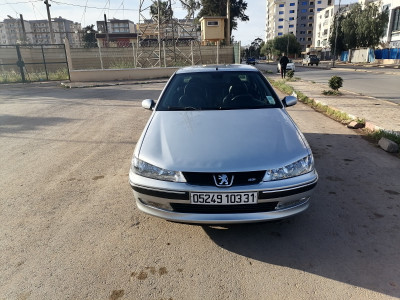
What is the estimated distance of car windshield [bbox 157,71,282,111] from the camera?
12.1 ft

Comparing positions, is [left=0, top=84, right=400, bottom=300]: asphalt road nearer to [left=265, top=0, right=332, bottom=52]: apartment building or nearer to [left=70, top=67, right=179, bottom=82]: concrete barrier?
[left=70, top=67, right=179, bottom=82]: concrete barrier

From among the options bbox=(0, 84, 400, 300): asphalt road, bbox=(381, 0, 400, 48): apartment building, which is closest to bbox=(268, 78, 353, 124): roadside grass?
bbox=(0, 84, 400, 300): asphalt road

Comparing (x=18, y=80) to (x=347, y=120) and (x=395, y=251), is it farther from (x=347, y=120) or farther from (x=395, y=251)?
(x=395, y=251)

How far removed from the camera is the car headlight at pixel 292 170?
2.48 m

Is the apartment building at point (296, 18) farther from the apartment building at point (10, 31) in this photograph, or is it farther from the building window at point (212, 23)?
the apartment building at point (10, 31)

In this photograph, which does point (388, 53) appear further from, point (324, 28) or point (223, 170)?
point (223, 170)

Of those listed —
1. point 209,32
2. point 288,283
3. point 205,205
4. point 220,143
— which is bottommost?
point 288,283

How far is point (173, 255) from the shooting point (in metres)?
2.57

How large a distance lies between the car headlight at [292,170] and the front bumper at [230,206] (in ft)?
0.13

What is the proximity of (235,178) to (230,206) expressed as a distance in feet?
0.78

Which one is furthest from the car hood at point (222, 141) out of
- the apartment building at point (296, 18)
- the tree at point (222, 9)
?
the apartment building at point (296, 18)

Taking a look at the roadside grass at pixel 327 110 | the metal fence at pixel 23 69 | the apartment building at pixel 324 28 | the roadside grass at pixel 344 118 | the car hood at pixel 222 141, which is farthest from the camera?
the apartment building at pixel 324 28

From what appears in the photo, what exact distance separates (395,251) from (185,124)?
7.47ft

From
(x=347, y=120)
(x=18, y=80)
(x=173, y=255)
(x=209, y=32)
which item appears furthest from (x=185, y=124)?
(x=209, y=32)
